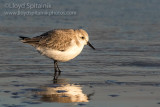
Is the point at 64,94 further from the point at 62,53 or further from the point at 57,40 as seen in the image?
the point at 57,40

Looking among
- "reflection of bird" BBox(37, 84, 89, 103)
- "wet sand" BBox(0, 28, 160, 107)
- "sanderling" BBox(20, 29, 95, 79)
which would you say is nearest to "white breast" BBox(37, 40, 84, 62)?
"sanderling" BBox(20, 29, 95, 79)

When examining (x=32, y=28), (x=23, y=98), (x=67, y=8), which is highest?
(x=67, y=8)

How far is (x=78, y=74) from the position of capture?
8.94m

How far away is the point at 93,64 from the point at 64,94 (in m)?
2.88

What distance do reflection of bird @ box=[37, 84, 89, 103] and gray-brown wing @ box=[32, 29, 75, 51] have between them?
184cm

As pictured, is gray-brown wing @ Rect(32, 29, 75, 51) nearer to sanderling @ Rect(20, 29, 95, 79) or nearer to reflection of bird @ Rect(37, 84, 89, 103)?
sanderling @ Rect(20, 29, 95, 79)

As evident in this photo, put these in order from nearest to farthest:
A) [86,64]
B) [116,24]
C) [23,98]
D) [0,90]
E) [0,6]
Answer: [23,98] < [0,90] < [86,64] < [116,24] < [0,6]

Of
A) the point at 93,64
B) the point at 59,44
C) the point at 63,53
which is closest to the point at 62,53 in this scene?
the point at 63,53

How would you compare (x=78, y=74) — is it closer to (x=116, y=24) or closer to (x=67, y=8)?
(x=116, y=24)

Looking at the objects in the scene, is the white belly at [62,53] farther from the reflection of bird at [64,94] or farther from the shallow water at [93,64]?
the reflection of bird at [64,94]

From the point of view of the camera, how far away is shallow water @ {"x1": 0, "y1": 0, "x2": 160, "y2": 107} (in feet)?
22.9

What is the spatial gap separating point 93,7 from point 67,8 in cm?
114

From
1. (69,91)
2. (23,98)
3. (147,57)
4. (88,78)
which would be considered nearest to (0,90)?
(23,98)

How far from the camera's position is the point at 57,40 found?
31.8 ft
